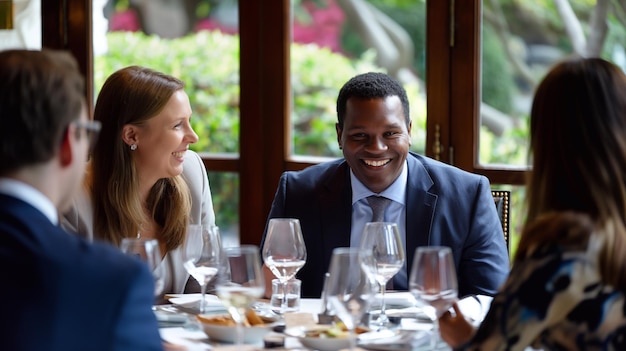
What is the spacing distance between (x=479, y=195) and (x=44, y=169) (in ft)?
5.77

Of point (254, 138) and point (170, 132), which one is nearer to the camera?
point (170, 132)

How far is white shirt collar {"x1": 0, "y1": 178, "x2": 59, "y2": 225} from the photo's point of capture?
1531 millimetres

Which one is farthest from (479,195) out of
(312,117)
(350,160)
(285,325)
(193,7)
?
(193,7)

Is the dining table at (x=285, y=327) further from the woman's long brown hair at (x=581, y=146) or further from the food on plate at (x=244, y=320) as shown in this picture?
the woman's long brown hair at (x=581, y=146)

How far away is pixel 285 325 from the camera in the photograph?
223 cm

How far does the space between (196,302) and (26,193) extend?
1004 millimetres

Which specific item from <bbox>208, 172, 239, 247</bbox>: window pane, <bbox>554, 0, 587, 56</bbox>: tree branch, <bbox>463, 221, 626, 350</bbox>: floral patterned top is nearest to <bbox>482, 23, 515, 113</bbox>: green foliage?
<bbox>554, 0, 587, 56</bbox>: tree branch

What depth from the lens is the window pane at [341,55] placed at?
13.6 ft

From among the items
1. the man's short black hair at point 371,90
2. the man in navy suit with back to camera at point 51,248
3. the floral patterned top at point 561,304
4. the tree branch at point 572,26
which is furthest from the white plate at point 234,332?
the tree branch at point 572,26

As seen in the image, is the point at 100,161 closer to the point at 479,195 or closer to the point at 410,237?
the point at 410,237

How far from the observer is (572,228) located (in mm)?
1668

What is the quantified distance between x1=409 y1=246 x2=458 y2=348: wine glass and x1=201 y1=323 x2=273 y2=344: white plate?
14.6 inches

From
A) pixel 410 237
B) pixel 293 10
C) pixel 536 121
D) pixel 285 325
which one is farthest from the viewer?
pixel 293 10

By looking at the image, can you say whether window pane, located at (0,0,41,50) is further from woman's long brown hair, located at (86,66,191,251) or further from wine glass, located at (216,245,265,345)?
wine glass, located at (216,245,265,345)
